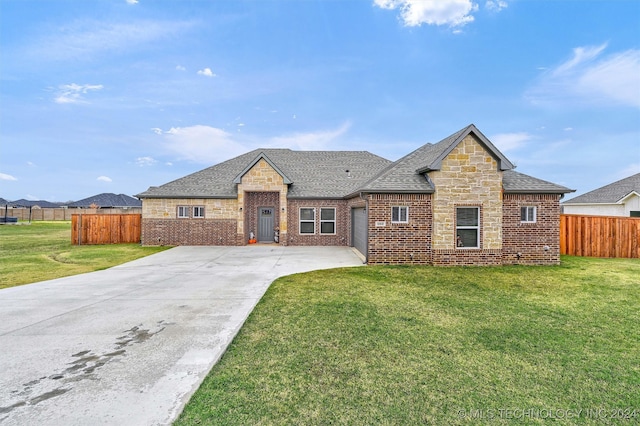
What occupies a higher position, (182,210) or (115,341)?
(182,210)

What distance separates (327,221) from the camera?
18031 millimetres

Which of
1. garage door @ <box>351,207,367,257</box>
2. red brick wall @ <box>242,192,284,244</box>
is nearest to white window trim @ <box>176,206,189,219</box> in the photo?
red brick wall @ <box>242,192,284,244</box>

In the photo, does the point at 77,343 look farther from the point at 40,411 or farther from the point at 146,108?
the point at 146,108

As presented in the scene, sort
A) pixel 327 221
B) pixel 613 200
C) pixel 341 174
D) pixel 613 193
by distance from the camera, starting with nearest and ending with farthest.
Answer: pixel 327 221, pixel 341 174, pixel 613 200, pixel 613 193

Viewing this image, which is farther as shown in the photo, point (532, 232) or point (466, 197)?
point (532, 232)

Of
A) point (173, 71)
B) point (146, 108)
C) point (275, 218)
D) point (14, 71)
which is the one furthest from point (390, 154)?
point (14, 71)

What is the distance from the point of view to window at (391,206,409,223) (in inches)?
467

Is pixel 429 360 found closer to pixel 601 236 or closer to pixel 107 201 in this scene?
pixel 601 236

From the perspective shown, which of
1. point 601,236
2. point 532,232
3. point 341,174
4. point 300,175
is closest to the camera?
point 532,232

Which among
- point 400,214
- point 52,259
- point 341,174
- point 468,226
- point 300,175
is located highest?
point 341,174

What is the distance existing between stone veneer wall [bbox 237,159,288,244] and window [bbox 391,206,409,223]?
789cm

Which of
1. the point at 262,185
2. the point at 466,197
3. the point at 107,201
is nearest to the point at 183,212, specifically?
the point at 262,185

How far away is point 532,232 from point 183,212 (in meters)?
18.5

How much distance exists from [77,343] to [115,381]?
5.80 ft
